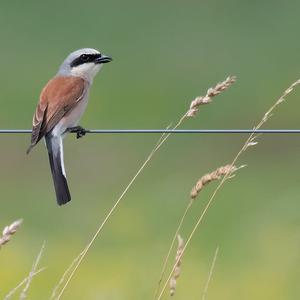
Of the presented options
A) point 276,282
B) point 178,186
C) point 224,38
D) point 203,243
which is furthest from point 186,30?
point 276,282

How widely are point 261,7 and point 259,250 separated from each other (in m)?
18.0

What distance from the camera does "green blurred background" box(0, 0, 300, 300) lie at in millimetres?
17109

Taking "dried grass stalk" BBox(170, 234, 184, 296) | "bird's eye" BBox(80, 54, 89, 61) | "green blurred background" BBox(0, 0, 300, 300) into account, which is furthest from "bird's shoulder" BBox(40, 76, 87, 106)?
"green blurred background" BBox(0, 0, 300, 300)

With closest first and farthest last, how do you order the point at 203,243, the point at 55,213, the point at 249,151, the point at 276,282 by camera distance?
the point at 276,282 < the point at 203,243 < the point at 55,213 < the point at 249,151

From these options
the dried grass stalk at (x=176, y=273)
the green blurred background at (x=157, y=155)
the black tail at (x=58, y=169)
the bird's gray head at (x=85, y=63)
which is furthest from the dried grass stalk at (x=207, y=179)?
the green blurred background at (x=157, y=155)

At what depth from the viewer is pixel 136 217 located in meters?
21.7

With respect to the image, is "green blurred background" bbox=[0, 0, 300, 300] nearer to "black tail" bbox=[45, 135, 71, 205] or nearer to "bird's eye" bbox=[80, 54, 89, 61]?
"bird's eye" bbox=[80, 54, 89, 61]

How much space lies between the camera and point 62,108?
7855 millimetres

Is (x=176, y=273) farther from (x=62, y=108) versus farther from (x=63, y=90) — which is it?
(x=63, y=90)

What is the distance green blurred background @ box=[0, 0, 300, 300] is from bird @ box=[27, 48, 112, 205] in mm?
5879

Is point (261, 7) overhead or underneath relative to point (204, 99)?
underneath

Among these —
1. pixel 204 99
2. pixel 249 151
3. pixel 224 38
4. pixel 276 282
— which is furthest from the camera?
pixel 224 38

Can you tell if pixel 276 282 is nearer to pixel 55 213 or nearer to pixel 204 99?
pixel 55 213

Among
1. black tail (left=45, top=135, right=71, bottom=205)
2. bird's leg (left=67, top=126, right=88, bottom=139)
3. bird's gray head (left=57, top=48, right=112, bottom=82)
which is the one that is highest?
bird's gray head (left=57, top=48, right=112, bottom=82)
